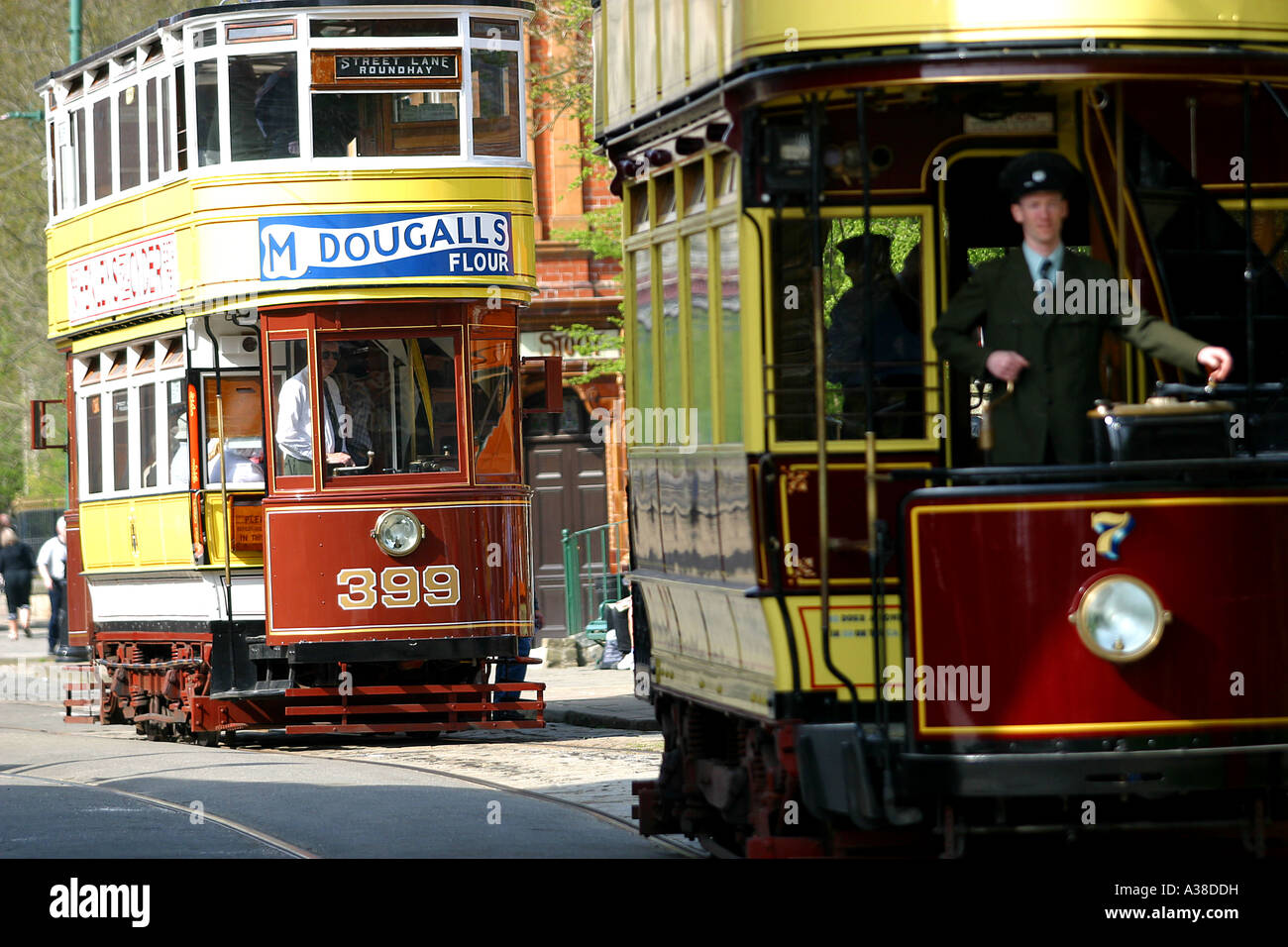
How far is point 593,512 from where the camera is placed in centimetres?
3052

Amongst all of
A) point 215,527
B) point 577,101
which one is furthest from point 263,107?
point 577,101

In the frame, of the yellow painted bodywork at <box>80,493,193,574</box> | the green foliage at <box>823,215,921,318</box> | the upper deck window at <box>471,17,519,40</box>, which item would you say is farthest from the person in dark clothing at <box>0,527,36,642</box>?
the green foliage at <box>823,215,921,318</box>

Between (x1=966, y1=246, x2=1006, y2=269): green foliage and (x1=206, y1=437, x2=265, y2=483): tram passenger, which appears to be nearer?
(x1=966, y1=246, x2=1006, y2=269): green foliage

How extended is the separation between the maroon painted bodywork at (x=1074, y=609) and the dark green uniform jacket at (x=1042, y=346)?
414 mm

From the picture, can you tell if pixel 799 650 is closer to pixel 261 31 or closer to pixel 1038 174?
pixel 1038 174

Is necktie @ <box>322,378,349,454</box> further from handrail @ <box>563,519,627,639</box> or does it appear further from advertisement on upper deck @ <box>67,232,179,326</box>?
handrail @ <box>563,519,627,639</box>

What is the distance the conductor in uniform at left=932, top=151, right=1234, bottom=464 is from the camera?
841 centimetres

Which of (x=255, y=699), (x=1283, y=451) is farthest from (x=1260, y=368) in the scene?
(x=255, y=699)

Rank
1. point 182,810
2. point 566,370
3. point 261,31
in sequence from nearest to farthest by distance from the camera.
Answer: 1. point 182,810
2. point 261,31
3. point 566,370

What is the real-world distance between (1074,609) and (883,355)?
1285 mm

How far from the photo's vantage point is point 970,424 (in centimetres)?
927

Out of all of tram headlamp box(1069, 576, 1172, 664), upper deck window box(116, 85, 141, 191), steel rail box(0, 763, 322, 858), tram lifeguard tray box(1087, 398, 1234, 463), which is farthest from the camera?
upper deck window box(116, 85, 141, 191)

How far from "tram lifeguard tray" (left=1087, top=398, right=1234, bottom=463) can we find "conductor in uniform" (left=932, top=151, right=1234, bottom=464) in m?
0.25

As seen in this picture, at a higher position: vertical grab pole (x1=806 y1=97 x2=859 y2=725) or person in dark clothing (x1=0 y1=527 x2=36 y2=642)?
vertical grab pole (x1=806 y1=97 x2=859 y2=725)
